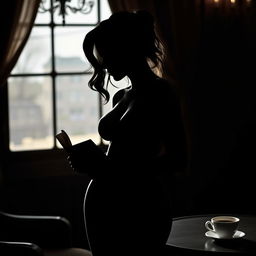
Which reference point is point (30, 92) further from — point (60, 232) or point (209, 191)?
point (209, 191)

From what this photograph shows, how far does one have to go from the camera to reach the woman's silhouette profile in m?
1.56

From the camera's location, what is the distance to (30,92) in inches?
135

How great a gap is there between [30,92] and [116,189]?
6.44 ft

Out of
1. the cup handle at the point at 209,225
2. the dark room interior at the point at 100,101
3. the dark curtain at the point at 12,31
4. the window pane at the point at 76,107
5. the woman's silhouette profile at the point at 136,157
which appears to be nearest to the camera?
the woman's silhouette profile at the point at 136,157

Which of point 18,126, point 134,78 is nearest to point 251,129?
point 18,126

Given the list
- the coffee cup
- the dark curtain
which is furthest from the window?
the coffee cup

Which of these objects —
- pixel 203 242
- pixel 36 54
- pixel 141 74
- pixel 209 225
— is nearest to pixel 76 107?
pixel 36 54

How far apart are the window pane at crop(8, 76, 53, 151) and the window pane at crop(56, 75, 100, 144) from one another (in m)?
0.07

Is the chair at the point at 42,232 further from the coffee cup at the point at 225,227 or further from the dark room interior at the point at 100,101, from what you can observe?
the coffee cup at the point at 225,227

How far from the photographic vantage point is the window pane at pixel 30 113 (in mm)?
3387

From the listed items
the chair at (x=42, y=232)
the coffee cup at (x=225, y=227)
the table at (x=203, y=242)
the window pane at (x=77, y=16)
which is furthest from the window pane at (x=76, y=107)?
the coffee cup at (x=225, y=227)

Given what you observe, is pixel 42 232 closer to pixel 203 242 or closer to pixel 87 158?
pixel 203 242

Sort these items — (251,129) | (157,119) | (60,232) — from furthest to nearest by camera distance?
(251,129) < (60,232) < (157,119)

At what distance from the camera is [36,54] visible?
3.41 meters
